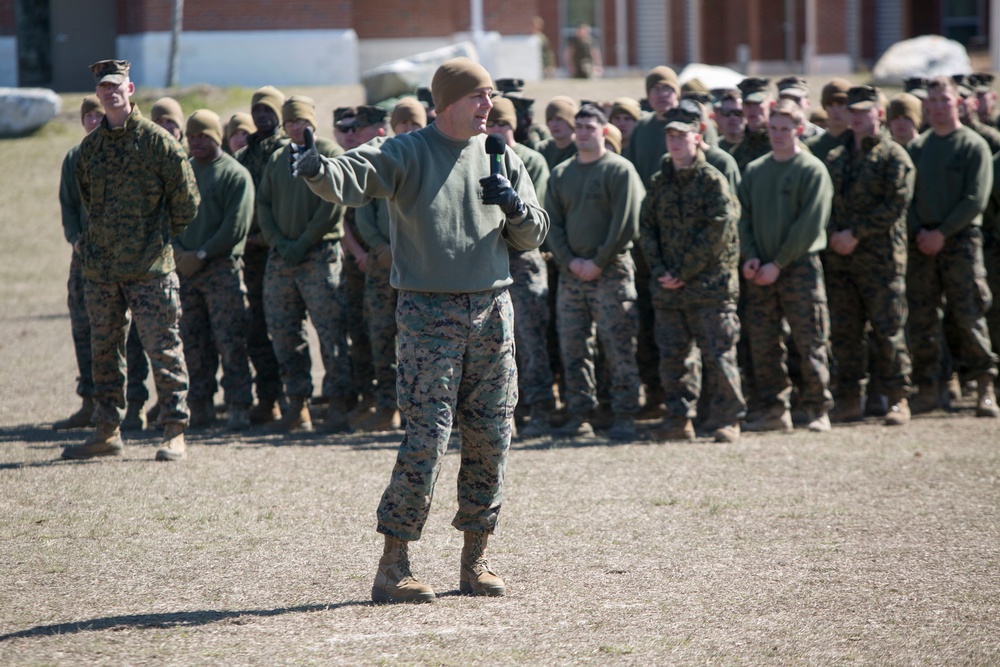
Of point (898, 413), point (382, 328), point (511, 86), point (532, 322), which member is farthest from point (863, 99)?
point (382, 328)

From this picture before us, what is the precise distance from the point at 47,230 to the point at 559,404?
12.2m

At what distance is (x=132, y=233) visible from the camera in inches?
316

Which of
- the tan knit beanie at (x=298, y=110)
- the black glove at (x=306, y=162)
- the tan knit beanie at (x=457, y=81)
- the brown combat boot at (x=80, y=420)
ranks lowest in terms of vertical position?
the brown combat boot at (x=80, y=420)

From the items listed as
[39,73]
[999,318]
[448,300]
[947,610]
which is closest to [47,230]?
[39,73]

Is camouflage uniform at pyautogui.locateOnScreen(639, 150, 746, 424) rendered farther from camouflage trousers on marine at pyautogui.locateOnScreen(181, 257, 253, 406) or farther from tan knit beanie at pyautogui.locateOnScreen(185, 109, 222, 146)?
tan knit beanie at pyautogui.locateOnScreen(185, 109, 222, 146)

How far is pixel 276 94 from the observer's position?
10312 mm

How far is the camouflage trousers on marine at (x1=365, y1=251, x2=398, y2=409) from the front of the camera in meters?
9.66

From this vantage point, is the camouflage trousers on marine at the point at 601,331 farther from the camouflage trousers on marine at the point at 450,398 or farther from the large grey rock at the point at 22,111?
the large grey rock at the point at 22,111

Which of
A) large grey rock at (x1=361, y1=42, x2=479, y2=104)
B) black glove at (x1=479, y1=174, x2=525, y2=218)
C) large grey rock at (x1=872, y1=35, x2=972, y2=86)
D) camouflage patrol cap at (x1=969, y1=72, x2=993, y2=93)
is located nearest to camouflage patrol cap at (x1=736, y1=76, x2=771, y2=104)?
camouflage patrol cap at (x1=969, y1=72, x2=993, y2=93)

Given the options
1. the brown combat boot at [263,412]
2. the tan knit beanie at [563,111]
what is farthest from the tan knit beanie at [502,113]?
the brown combat boot at [263,412]

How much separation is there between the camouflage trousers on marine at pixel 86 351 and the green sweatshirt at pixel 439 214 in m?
4.85

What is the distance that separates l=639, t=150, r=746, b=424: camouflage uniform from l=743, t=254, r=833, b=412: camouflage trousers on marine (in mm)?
437

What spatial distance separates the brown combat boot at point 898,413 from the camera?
982cm

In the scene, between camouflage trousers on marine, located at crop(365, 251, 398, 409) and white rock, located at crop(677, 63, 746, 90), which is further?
white rock, located at crop(677, 63, 746, 90)
